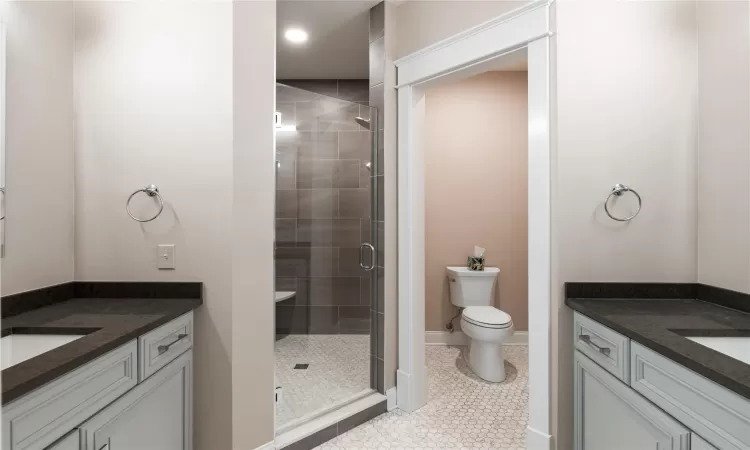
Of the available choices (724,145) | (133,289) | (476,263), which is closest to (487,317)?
(476,263)

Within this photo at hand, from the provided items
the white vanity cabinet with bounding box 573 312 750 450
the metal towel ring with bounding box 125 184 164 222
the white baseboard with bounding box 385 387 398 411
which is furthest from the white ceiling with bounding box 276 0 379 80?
the white baseboard with bounding box 385 387 398 411

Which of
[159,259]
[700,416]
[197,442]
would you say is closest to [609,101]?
[700,416]

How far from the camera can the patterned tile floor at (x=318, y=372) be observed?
2.03 metres

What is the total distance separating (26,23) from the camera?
56.9 inches

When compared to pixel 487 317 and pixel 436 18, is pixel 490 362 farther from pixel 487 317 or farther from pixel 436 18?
pixel 436 18

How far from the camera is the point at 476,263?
3.37 metres

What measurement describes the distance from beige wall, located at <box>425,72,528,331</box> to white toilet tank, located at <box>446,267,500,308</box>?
0.22 meters

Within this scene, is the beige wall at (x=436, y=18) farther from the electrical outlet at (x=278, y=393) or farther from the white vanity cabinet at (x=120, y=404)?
the electrical outlet at (x=278, y=393)

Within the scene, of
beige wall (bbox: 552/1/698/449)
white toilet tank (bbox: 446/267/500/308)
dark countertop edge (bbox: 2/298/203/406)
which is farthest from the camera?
white toilet tank (bbox: 446/267/500/308)

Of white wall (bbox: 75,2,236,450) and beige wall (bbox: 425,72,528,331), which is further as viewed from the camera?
beige wall (bbox: 425,72,528,331)

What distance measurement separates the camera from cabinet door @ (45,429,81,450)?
0.91 meters

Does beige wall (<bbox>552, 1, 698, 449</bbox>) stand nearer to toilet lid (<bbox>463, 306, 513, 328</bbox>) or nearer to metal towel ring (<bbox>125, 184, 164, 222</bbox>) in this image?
toilet lid (<bbox>463, 306, 513, 328</bbox>)

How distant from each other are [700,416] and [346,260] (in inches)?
71.5

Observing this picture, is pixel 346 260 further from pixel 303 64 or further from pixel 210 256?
pixel 303 64
